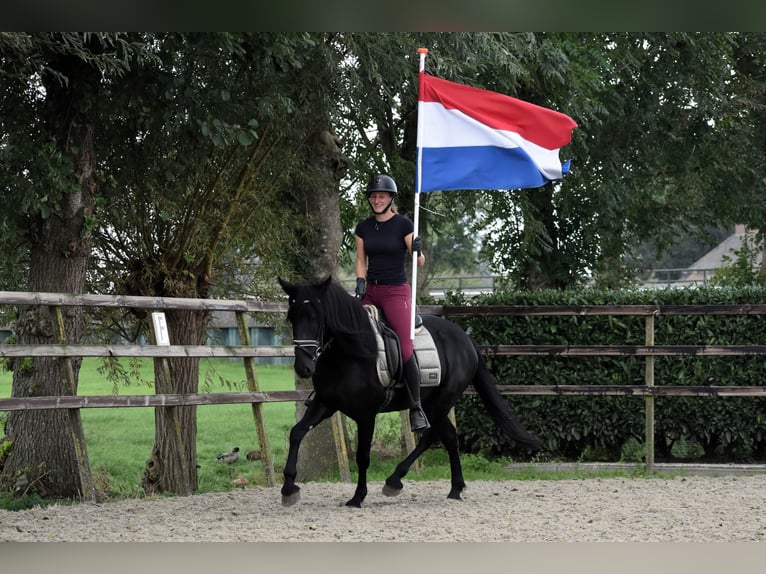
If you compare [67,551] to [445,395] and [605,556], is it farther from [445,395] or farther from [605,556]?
[445,395]

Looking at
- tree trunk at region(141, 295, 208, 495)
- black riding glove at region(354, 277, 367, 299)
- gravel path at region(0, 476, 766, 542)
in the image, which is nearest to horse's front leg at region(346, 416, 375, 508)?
gravel path at region(0, 476, 766, 542)

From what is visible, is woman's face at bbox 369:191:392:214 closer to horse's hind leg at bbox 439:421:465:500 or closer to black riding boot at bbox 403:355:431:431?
black riding boot at bbox 403:355:431:431

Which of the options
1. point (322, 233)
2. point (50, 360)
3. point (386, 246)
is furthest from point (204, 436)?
point (386, 246)

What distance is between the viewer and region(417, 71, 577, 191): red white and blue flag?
26.4ft

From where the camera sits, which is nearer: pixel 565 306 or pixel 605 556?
pixel 605 556

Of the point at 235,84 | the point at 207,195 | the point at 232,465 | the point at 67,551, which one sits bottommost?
the point at 232,465

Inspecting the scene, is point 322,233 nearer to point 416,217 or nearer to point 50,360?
point 50,360

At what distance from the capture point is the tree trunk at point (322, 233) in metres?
12.1

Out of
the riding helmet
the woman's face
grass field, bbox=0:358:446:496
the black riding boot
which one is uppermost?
the riding helmet

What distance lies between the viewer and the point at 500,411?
8539mm

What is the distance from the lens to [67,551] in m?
5.26

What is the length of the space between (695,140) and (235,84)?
10246 mm

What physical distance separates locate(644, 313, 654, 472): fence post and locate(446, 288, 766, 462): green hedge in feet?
1.05
